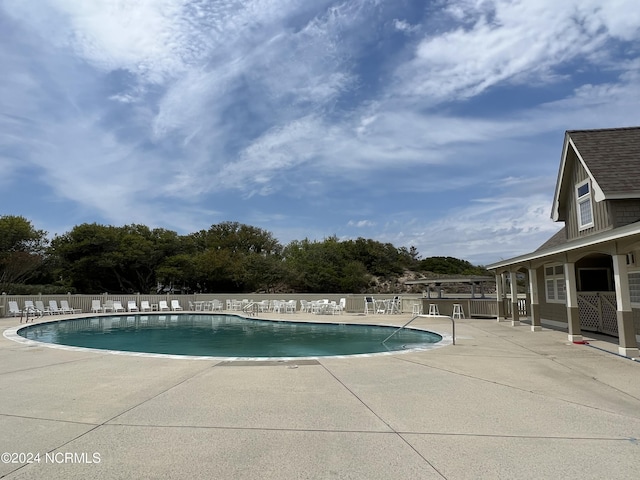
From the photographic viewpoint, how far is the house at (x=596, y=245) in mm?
8367

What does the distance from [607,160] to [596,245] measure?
4.10m

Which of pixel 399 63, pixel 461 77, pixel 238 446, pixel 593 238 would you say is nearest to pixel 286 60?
pixel 399 63

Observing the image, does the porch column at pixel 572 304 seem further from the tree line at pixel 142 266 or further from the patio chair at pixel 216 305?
the tree line at pixel 142 266

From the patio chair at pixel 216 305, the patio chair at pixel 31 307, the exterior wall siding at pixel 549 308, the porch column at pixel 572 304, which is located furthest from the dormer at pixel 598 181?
the patio chair at pixel 31 307

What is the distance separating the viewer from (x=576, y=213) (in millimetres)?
12969

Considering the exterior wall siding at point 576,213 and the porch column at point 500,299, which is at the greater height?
the exterior wall siding at point 576,213

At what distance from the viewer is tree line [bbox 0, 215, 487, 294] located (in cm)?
3116

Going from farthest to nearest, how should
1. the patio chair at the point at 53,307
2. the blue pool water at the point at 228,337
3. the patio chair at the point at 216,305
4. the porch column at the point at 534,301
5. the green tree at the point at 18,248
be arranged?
1. the green tree at the point at 18,248
2. the patio chair at the point at 216,305
3. the patio chair at the point at 53,307
4. the porch column at the point at 534,301
5. the blue pool water at the point at 228,337

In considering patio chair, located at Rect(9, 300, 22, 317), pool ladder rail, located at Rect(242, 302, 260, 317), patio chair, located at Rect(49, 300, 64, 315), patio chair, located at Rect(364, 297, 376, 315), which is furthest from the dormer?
patio chair, located at Rect(9, 300, 22, 317)

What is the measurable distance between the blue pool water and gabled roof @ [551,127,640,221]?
6.10m

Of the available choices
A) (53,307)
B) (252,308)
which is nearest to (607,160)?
(252,308)

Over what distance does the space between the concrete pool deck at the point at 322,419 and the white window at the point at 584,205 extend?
5.54m

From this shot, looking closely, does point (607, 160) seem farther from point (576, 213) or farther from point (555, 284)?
point (555, 284)

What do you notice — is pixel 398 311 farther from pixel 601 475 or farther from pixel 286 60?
pixel 601 475
